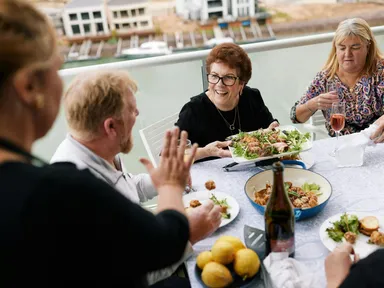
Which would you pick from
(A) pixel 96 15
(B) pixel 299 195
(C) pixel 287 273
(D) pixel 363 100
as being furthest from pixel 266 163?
(A) pixel 96 15

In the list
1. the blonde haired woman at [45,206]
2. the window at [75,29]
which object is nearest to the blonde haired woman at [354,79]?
the blonde haired woman at [45,206]

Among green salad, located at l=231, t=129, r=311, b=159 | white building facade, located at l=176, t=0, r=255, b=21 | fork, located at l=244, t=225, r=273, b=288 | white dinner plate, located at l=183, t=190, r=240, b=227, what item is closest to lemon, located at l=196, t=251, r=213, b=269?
fork, located at l=244, t=225, r=273, b=288

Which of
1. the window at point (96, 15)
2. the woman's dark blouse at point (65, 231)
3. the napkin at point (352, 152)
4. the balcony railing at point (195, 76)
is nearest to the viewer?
the woman's dark blouse at point (65, 231)

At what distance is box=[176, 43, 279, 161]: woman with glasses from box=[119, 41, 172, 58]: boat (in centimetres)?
813

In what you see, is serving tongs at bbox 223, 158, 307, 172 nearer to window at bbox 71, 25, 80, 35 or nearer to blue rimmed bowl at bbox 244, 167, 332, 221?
blue rimmed bowl at bbox 244, 167, 332, 221

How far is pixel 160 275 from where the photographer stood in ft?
4.34

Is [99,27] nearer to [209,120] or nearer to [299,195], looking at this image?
[209,120]

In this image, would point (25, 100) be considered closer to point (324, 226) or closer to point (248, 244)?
point (248, 244)

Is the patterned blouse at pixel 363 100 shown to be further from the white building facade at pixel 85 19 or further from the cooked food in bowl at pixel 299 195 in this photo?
the white building facade at pixel 85 19

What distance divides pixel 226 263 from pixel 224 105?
1.19m

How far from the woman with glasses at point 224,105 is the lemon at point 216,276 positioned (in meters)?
0.95

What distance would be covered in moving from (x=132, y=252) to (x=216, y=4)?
524 inches

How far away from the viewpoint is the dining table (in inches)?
52.4

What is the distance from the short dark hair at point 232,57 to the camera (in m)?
2.17
